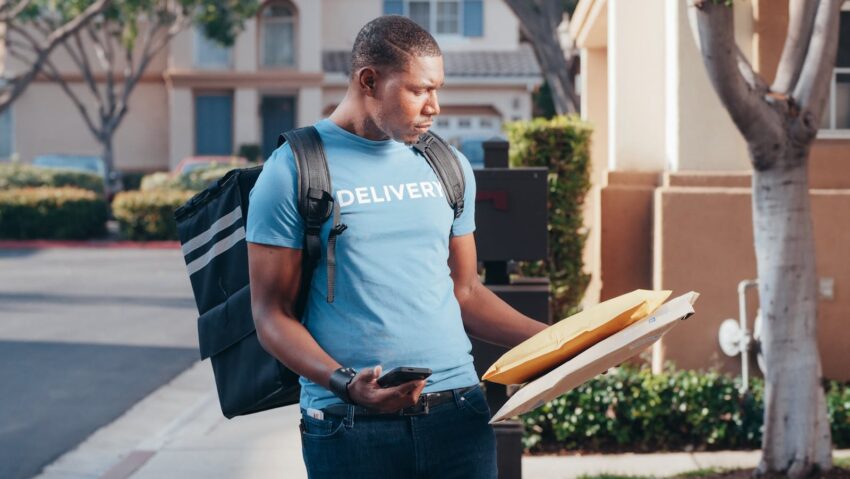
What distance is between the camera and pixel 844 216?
8.75 metres

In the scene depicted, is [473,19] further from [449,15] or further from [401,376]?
[401,376]

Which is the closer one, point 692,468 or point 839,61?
point 692,468

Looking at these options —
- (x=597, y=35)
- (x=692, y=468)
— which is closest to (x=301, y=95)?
(x=597, y=35)

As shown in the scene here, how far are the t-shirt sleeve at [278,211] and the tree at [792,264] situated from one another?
12.6 ft

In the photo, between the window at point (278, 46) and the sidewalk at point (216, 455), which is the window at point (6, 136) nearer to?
the window at point (278, 46)

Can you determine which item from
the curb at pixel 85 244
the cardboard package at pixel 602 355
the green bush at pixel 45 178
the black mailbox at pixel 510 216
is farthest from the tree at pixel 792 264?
the green bush at pixel 45 178

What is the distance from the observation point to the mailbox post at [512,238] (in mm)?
5512

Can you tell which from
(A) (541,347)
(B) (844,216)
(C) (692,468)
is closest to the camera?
(A) (541,347)

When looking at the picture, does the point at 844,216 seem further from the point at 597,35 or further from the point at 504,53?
the point at 504,53

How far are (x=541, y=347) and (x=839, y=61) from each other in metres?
7.30

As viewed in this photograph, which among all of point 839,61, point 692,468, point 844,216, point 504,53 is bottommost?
point 692,468

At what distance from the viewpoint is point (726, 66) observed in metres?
5.92

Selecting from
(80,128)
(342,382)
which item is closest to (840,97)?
(342,382)

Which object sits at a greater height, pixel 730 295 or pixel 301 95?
pixel 301 95
